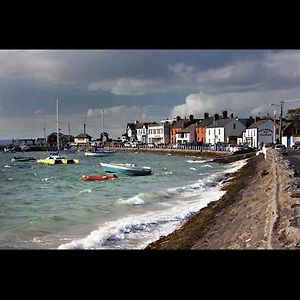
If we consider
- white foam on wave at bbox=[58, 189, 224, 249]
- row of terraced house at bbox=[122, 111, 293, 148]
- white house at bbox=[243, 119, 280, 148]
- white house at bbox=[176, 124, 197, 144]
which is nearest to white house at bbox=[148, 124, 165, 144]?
row of terraced house at bbox=[122, 111, 293, 148]

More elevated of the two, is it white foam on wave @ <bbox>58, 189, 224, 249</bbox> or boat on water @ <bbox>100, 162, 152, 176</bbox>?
boat on water @ <bbox>100, 162, 152, 176</bbox>

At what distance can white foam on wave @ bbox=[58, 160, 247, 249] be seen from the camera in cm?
455

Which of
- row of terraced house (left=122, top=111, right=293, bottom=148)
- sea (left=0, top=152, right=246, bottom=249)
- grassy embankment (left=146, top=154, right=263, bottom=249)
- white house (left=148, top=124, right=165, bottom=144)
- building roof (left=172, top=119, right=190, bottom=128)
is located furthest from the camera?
white house (left=148, top=124, right=165, bottom=144)

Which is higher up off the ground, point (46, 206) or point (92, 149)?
point (92, 149)

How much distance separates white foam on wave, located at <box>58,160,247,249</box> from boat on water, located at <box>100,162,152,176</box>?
1.84 feet

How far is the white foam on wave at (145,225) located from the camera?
4.55 m

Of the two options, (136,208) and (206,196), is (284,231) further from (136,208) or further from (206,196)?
(206,196)

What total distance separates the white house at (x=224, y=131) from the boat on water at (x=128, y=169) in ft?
4.11

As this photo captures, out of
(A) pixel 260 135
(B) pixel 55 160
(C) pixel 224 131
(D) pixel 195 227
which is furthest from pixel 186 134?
(A) pixel 260 135

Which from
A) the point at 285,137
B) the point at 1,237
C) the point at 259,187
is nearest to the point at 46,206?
the point at 1,237

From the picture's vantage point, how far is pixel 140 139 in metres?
6.81

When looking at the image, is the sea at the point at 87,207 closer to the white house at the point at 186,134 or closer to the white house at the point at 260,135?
the white house at the point at 186,134

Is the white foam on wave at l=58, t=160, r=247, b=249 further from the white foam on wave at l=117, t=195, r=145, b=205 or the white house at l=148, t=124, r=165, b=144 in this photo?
the white house at l=148, t=124, r=165, b=144
